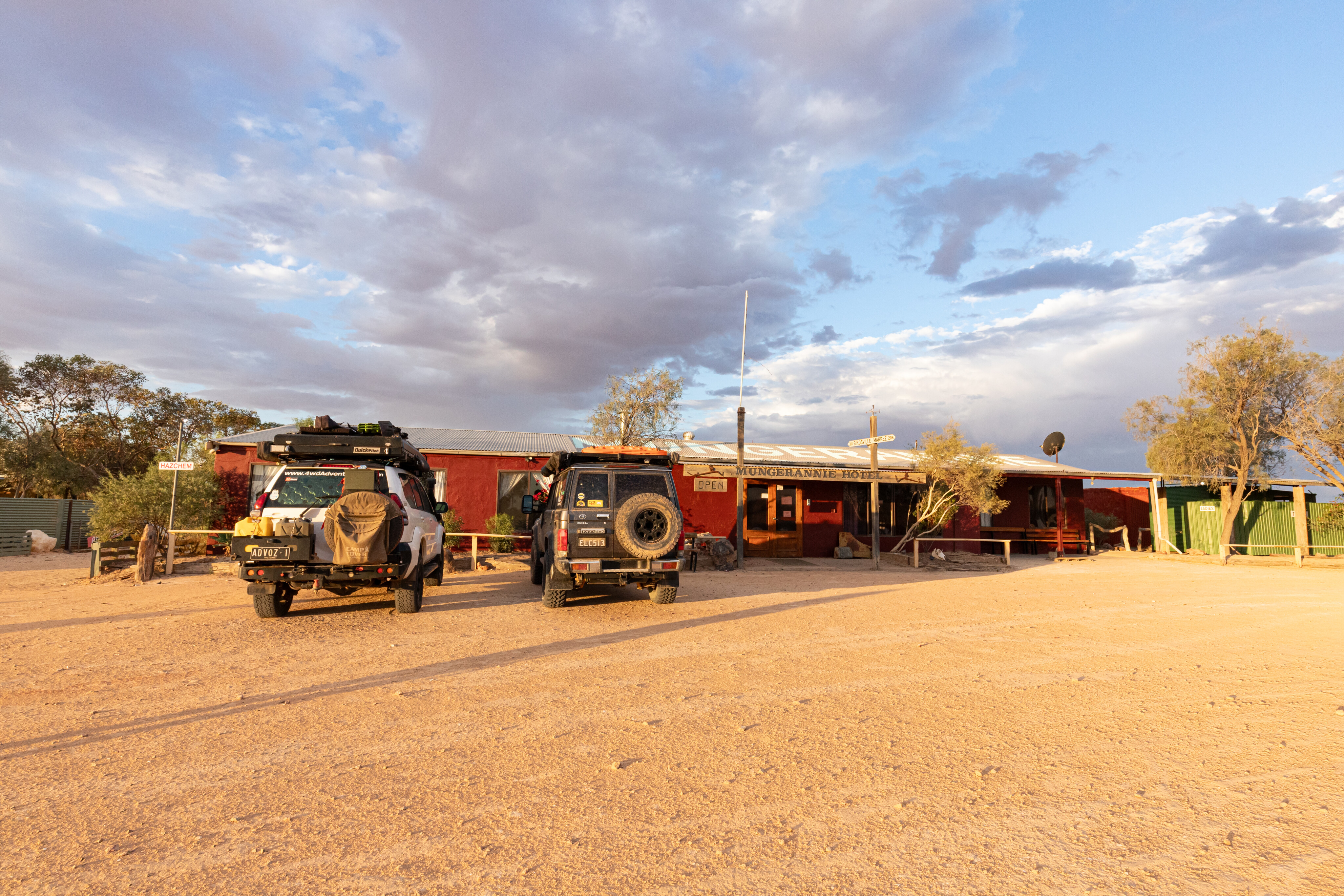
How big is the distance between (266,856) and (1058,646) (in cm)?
760

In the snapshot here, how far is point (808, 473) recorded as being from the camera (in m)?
18.3

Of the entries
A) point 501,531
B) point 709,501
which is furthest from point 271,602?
point 709,501

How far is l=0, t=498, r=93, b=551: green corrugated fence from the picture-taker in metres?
19.8

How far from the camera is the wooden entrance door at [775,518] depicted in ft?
67.5

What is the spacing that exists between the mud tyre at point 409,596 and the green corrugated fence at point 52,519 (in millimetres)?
16729

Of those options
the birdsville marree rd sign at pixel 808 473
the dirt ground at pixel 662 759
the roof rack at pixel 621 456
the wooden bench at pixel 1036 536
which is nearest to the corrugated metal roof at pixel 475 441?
the birdsville marree rd sign at pixel 808 473

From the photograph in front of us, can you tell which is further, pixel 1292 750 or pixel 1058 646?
pixel 1058 646

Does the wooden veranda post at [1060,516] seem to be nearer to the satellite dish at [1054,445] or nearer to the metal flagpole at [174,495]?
the satellite dish at [1054,445]

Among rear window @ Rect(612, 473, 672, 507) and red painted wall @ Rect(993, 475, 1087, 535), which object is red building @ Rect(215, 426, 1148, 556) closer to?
red painted wall @ Rect(993, 475, 1087, 535)

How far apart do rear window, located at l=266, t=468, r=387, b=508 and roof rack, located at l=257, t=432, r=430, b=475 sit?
0.46 meters

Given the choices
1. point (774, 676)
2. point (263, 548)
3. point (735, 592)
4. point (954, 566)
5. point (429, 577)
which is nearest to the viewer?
point (774, 676)

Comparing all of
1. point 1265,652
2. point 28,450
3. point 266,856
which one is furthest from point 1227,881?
point 28,450

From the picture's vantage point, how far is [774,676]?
6047 mm

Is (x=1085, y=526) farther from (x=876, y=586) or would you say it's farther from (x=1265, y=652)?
(x=1265, y=652)
